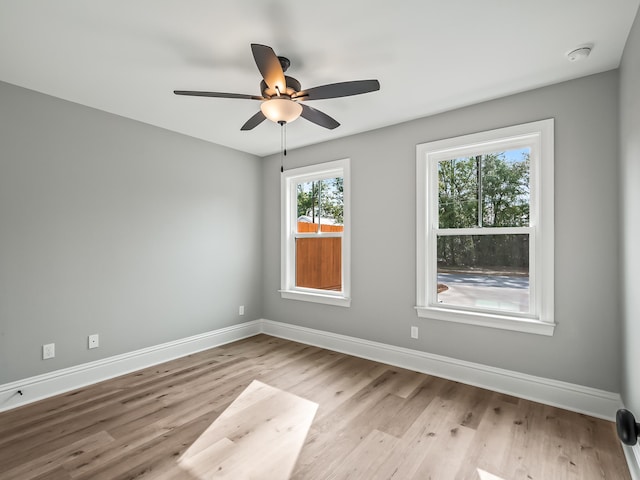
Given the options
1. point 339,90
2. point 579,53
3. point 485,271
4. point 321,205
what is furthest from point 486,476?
point 321,205

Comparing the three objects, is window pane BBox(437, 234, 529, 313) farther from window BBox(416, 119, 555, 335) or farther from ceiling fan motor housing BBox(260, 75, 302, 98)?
ceiling fan motor housing BBox(260, 75, 302, 98)

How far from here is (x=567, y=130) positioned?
2539 millimetres

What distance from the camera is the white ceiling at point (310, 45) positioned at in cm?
180

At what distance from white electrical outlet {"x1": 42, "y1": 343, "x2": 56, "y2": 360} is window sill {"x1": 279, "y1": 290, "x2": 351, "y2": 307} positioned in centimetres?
241

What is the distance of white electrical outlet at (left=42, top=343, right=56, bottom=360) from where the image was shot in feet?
9.03

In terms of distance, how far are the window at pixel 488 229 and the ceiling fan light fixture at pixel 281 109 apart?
1.55 metres

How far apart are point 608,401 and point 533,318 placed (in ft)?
2.27

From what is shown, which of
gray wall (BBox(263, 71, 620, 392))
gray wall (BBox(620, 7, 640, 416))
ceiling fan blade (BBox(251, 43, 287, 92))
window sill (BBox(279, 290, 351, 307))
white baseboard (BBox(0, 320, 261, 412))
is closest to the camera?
ceiling fan blade (BBox(251, 43, 287, 92))

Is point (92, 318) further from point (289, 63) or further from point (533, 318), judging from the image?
point (533, 318)

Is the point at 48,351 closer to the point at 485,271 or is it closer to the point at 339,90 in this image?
the point at 339,90

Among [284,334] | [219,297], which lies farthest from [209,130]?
[284,334]

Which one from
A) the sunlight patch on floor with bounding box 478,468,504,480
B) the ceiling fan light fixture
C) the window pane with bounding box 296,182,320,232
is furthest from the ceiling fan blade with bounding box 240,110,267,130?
the sunlight patch on floor with bounding box 478,468,504,480

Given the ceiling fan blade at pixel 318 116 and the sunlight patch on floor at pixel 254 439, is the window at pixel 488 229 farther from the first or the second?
the sunlight patch on floor at pixel 254 439

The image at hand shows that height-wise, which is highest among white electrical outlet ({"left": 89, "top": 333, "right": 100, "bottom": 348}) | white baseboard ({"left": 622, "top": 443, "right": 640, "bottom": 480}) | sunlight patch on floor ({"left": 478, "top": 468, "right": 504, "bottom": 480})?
white electrical outlet ({"left": 89, "top": 333, "right": 100, "bottom": 348})
